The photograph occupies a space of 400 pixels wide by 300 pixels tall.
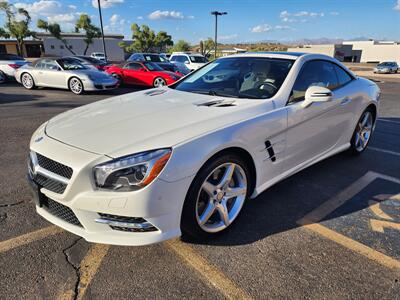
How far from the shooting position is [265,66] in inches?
138

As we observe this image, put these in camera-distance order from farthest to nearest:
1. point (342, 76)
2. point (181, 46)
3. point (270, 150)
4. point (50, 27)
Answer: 1. point (181, 46)
2. point (50, 27)
3. point (342, 76)
4. point (270, 150)

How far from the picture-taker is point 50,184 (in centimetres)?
227

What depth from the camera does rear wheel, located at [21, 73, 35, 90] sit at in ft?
39.8

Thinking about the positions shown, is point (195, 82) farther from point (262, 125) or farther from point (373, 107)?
point (373, 107)

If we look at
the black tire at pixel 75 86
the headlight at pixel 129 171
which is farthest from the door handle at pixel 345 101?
the black tire at pixel 75 86

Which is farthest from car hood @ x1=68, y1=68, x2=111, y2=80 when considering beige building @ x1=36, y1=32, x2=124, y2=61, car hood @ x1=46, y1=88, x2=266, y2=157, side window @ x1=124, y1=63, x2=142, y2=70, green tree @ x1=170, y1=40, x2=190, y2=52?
green tree @ x1=170, y1=40, x2=190, y2=52

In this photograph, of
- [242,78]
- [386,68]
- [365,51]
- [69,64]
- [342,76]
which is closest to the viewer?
[242,78]

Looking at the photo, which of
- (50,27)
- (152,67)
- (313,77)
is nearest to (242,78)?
(313,77)

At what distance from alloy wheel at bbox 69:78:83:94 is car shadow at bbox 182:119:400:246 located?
956 centimetres

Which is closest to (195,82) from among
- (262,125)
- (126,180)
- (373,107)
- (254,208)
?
(262,125)

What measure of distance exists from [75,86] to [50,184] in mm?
10087

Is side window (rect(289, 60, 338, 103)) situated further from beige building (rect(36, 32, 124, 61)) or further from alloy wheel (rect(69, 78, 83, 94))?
beige building (rect(36, 32, 124, 61))

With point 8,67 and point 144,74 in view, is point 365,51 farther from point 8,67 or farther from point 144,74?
point 8,67

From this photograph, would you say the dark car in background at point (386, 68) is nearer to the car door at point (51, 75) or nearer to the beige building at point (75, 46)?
the car door at point (51, 75)
